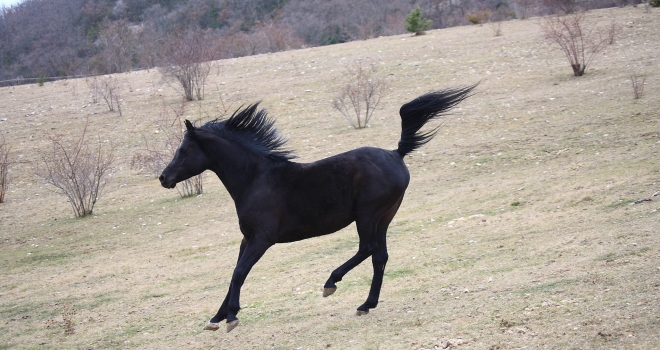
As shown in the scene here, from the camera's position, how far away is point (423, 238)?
34.6 ft

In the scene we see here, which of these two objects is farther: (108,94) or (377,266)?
(108,94)

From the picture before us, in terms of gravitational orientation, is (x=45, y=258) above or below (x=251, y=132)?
below

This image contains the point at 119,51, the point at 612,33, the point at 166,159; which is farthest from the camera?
the point at 119,51

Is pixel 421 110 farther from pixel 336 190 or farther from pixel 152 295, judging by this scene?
pixel 152 295

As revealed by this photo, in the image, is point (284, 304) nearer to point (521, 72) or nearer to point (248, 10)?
point (521, 72)

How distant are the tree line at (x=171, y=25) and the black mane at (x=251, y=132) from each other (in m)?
37.6

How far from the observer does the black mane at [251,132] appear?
7355 millimetres

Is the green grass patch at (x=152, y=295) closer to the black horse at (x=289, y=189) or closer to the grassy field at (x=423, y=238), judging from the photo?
the grassy field at (x=423, y=238)

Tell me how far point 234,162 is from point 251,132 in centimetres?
42

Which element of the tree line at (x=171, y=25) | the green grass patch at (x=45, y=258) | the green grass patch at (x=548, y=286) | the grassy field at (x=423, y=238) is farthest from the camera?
the tree line at (x=171, y=25)

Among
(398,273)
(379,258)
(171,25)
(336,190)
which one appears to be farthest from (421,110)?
(171,25)

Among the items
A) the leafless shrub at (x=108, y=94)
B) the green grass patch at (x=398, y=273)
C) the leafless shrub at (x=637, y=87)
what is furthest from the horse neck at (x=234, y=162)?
the leafless shrub at (x=108, y=94)

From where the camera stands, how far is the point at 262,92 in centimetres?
2562

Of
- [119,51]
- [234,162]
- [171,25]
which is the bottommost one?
[234,162]
